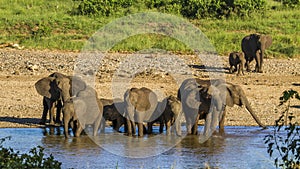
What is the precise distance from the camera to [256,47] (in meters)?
22.1

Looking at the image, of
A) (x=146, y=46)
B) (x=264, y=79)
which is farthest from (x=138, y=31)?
(x=264, y=79)

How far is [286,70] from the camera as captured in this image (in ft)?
69.4

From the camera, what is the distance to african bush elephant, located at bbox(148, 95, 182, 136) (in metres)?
13.8

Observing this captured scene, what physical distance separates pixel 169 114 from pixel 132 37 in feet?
38.9

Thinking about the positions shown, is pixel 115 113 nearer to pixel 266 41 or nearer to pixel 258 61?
pixel 258 61

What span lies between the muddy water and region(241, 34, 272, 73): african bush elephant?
7427mm

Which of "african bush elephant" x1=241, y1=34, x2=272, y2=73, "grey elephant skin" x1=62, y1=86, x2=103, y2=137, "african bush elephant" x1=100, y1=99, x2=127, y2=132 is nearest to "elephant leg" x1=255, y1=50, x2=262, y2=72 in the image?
"african bush elephant" x1=241, y1=34, x2=272, y2=73

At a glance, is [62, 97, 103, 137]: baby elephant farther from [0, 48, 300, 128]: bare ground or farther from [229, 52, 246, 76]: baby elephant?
[229, 52, 246, 76]: baby elephant

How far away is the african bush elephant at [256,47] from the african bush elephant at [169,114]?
777cm

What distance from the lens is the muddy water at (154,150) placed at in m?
11.9

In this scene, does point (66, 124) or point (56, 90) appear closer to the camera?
point (66, 124)

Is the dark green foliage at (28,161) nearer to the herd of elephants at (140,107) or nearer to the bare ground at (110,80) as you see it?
the herd of elephants at (140,107)

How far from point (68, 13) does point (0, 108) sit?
14.0 m

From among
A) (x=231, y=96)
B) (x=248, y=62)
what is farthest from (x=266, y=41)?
(x=231, y=96)
